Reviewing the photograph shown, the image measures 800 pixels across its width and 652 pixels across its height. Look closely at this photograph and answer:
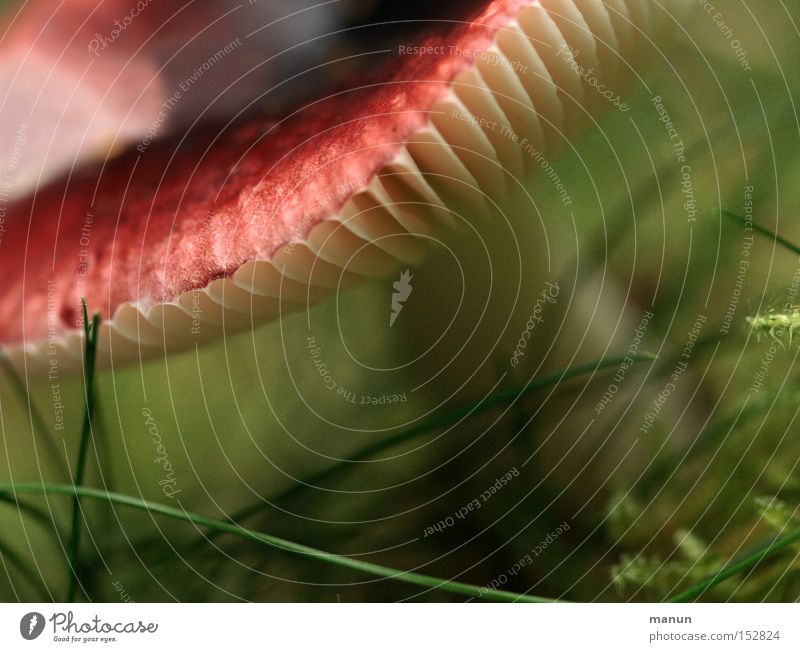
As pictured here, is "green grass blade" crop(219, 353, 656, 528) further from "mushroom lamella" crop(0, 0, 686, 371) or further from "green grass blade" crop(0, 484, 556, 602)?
"mushroom lamella" crop(0, 0, 686, 371)

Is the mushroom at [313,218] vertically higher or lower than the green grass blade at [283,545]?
higher

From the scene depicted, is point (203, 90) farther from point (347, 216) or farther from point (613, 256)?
point (613, 256)

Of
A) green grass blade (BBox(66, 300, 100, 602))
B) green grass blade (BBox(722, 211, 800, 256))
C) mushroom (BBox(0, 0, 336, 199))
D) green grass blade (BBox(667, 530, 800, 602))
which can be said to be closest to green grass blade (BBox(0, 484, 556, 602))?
green grass blade (BBox(66, 300, 100, 602))

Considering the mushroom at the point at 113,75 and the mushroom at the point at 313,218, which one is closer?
the mushroom at the point at 313,218

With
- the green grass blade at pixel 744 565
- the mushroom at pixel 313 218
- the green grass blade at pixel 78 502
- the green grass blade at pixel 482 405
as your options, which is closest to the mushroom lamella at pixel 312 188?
the mushroom at pixel 313 218

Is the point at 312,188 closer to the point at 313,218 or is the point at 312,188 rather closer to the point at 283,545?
the point at 313,218

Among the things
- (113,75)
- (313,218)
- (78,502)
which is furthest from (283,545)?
(113,75)

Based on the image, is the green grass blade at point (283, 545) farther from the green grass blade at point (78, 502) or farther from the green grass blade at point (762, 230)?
the green grass blade at point (762, 230)
